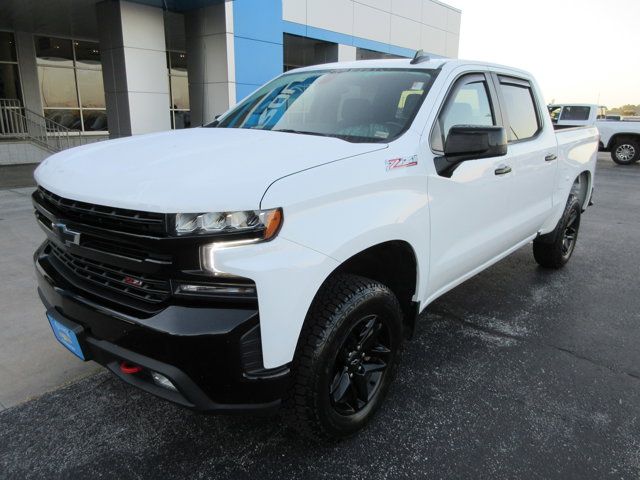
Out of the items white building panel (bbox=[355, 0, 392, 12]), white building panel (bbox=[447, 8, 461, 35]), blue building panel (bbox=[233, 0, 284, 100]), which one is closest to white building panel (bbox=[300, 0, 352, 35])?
white building panel (bbox=[355, 0, 392, 12])

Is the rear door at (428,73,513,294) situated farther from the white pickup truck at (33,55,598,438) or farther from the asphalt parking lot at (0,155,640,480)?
the asphalt parking lot at (0,155,640,480)

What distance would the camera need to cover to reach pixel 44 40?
1554 centimetres

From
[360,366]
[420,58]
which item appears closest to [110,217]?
[360,366]

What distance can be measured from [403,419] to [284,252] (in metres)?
1.38

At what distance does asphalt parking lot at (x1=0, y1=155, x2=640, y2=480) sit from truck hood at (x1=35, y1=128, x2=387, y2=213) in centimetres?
129

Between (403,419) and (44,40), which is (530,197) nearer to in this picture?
(403,419)

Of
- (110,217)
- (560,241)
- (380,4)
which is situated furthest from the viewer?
(380,4)

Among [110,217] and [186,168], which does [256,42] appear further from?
[110,217]

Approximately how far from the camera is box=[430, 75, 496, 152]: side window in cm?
292

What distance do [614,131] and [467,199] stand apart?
17641 millimetres

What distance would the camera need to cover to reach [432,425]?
270 cm

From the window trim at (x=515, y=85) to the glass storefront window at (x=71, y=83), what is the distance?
619 inches

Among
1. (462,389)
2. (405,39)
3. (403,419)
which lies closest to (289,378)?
(403,419)

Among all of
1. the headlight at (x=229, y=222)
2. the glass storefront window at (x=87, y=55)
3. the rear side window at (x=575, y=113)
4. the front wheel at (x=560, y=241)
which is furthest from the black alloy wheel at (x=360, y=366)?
the rear side window at (x=575, y=113)
